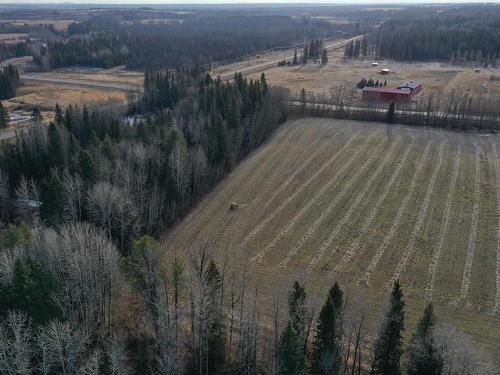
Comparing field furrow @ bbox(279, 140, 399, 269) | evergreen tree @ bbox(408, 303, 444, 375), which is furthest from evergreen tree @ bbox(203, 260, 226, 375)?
field furrow @ bbox(279, 140, 399, 269)

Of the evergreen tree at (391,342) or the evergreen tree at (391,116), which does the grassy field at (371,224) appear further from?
the evergreen tree at (391,116)

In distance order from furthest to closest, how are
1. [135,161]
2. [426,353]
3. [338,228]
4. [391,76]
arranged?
1. [391,76]
2. [135,161]
3. [338,228]
4. [426,353]

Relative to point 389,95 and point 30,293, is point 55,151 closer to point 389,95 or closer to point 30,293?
point 30,293

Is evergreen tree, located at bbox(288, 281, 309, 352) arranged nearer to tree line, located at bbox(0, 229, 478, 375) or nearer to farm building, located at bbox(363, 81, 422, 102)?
tree line, located at bbox(0, 229, 478, 375)

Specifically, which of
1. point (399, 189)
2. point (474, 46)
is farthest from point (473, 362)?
point (474, 46)

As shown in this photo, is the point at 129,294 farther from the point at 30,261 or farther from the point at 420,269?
the point at 420,269

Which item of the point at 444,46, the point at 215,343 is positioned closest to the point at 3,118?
the point at 215,343

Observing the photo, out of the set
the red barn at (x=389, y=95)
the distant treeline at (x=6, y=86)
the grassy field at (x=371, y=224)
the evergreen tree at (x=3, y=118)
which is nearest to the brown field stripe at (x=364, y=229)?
the grassy field at (x=371, y=224)
